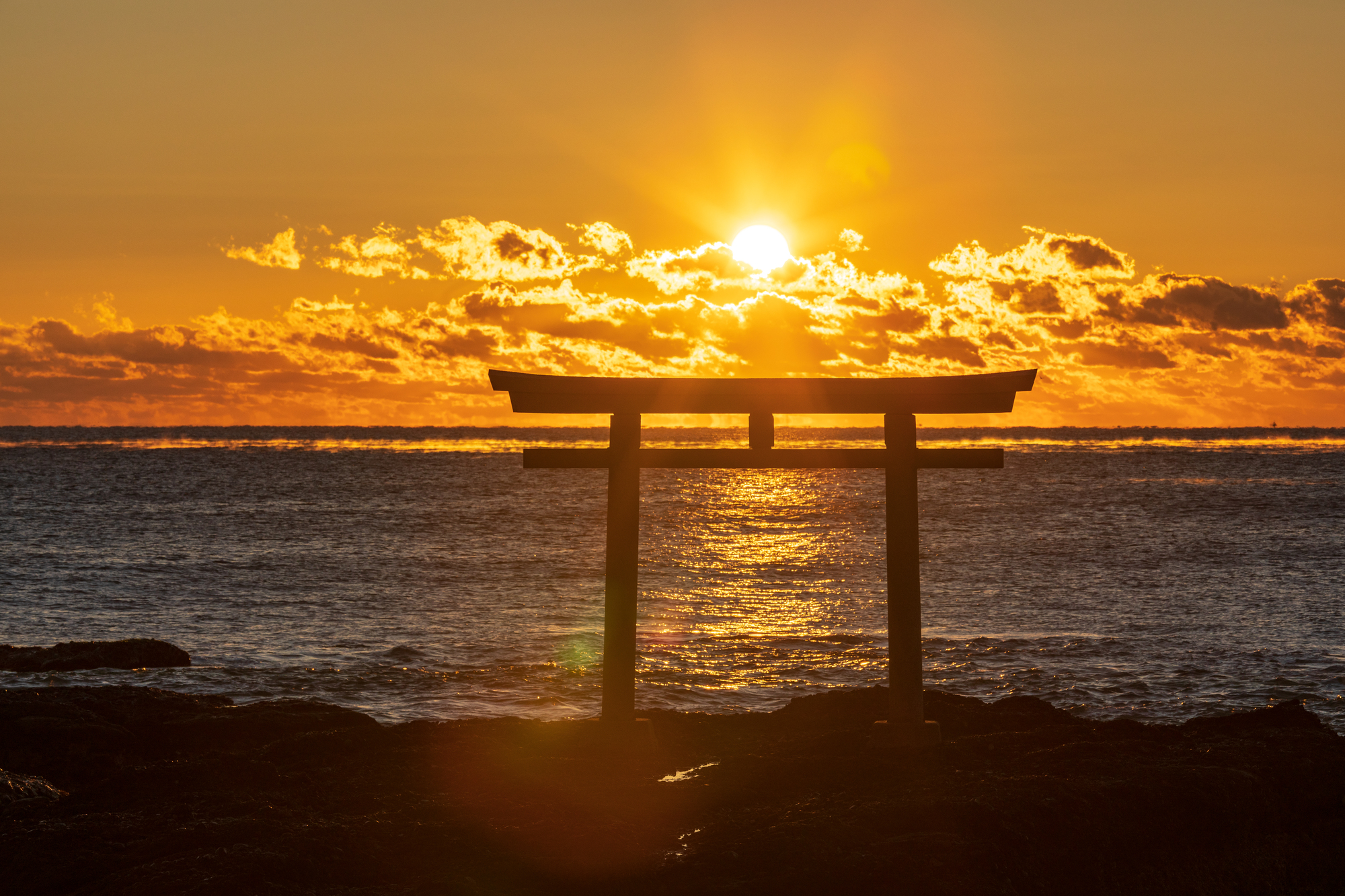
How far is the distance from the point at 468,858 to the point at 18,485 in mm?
70256

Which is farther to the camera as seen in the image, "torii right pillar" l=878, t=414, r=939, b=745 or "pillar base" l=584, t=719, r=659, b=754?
"pillar base" l=584, t=719, r=659, b=754

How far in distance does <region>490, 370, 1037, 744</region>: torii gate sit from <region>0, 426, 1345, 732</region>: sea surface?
3.46 meters

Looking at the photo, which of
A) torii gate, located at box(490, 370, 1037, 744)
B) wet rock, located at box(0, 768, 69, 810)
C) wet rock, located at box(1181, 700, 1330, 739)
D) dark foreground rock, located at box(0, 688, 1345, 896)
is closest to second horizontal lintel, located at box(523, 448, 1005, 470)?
torii gate, located at box(490, 370, 1037, 744)

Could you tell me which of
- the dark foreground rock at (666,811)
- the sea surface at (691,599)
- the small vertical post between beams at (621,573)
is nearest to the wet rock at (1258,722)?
the dark foreground rock at (666,811)

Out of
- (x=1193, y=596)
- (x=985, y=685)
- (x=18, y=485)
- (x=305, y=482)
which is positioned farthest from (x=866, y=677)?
(x=18, y=485)

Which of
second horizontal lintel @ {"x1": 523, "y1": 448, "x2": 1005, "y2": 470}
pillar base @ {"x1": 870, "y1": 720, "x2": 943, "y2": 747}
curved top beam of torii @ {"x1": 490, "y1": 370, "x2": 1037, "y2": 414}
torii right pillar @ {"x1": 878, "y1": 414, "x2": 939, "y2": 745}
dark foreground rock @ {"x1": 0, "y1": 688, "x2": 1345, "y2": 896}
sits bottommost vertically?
dark foreground rock @ {"x1": 0, "y1": 688, "x2": 1345, "y2": 896}

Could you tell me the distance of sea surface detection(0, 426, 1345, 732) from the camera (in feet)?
44.2

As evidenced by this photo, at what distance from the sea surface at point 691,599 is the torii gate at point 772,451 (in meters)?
3.46

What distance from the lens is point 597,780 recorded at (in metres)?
8.01

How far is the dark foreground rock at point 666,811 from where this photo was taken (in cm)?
607

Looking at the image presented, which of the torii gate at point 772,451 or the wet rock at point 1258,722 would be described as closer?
the torii gate at point 772,451

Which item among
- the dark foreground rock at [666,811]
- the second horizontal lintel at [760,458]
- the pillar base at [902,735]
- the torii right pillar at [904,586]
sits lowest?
the dark foreground rock at [666,811]

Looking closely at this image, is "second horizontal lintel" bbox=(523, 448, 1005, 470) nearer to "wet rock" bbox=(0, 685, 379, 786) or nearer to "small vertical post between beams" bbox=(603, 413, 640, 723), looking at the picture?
"small vertical post between beams" bbox=(603, 413, 640, 723)

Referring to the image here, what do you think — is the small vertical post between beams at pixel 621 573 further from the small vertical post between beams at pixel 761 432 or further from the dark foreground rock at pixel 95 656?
the dark foreground rock at pixel 95 656
